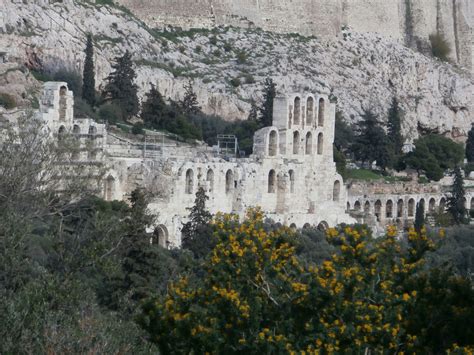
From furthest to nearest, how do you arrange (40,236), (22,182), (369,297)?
(40,236) → (22,182) → (369,297)

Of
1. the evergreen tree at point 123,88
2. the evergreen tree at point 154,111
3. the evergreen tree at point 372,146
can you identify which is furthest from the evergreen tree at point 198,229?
the evergreen tree at point 372,146

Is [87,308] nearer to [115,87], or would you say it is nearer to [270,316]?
[270,316]

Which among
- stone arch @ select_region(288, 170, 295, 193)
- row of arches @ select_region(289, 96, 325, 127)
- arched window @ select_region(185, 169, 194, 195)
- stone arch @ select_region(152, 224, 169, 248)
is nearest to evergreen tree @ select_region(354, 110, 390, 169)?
row of arches @ select_region(289, 96, 325, 127)

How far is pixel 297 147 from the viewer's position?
60938mm

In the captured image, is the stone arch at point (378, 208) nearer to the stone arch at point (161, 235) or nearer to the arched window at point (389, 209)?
the arched window at point (389, 209)

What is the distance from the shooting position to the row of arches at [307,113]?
199 ft

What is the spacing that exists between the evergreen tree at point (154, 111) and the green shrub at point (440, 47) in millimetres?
39824

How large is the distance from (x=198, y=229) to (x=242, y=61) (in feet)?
128

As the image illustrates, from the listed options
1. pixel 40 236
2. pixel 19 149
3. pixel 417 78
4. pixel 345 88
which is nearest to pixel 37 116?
pixel 40 236

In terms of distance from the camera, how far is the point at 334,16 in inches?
3927

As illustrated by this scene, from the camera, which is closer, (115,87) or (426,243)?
(426,243)

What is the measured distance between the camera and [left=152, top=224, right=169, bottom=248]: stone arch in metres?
53.2

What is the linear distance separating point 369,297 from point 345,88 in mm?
68376

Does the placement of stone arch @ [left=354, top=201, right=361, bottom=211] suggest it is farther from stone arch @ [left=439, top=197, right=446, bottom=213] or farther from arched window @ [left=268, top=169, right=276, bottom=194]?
arched window @ [left=268, top=169, right=276, bottom=194]
